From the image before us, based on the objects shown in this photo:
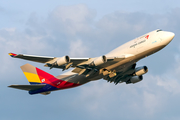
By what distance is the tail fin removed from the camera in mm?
46469

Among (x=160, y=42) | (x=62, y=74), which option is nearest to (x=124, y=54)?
(x=160, y=42)

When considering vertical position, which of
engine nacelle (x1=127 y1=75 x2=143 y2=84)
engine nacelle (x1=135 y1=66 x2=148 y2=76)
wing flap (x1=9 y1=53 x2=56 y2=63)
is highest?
wing flap (x1=9 y1=53 x2=56 y2=63)


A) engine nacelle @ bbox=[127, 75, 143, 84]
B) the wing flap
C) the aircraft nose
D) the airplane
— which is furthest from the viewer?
engine nacelle @ bbox=[127, 75, 143, 84]

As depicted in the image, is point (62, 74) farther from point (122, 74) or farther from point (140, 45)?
point (140, 45)

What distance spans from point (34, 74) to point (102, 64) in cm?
1563

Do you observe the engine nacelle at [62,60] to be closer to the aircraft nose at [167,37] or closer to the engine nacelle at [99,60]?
the engine nacelle at [99,60]

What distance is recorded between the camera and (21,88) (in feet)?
139

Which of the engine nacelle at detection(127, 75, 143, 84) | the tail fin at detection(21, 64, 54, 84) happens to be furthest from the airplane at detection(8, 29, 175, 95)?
the engine nacelle at detection(127, 75, 143, 84)

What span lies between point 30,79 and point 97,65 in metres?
16.4

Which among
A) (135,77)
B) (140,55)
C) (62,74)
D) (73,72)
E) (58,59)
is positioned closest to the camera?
(58,59)

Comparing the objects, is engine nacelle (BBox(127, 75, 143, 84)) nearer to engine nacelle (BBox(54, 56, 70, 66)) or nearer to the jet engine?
the jet engine

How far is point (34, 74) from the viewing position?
1875 inches

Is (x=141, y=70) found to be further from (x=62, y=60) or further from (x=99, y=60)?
(x=62, y=60)

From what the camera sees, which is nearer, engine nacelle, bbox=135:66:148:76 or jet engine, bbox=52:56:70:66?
jet engine, bbox=52:56:70:66
